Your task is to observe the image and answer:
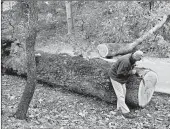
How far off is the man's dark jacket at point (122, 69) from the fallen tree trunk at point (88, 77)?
39cm

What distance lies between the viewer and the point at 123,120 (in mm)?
6789

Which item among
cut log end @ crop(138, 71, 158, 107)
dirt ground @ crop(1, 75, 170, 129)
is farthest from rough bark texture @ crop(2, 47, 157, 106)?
dirt ground @ crop(1, 75, 170, 129)

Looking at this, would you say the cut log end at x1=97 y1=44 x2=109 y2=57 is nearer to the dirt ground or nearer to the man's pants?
the dirt ground

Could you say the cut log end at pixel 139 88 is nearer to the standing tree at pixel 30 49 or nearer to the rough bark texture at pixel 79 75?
the rough bark texture at pixel 79 75

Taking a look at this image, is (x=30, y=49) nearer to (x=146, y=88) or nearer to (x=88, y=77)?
(x=88, y=77)

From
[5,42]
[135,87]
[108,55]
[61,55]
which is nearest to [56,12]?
[108,55]

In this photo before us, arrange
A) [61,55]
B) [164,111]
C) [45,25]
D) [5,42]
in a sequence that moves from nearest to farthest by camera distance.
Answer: [164,111]
[61,55]
[5,42]
[45,25]

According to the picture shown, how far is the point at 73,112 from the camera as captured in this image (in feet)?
23.2

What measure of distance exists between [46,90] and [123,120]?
2899 mm

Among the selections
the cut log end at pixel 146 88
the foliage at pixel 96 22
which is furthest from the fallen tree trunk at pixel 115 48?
the cut log end at pixel 146 88

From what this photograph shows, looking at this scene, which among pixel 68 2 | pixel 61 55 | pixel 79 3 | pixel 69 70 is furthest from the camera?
pixel 79 3

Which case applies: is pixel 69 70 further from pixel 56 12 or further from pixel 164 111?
pixel 56 12

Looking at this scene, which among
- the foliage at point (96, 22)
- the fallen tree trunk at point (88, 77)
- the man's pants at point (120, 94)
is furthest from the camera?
the foliage at point (96, 22)

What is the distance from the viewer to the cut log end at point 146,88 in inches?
285
